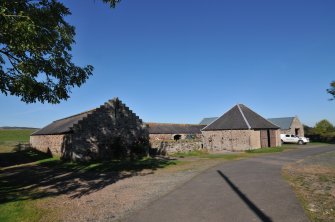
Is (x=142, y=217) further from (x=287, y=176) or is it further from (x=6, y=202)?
(x=287, y=176)

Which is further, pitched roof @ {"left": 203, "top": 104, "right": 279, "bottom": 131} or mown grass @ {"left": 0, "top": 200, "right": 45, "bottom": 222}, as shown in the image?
pitched roof @ {"left": 203, "top": 104, "right": 279, "bottom": 131}

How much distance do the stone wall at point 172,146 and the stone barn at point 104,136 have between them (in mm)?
1988

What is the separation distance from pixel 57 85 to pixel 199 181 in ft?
24.9

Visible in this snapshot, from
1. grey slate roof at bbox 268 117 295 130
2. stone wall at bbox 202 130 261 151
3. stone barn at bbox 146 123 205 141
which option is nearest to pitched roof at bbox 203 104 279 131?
stone wall at bbox 202 130 261 151

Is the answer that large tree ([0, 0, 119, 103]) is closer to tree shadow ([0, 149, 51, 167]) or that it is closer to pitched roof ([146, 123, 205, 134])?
tree shadow ([0, 149, 51, 167])

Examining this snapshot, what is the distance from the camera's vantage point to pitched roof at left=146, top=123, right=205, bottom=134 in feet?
160

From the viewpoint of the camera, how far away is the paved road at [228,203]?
779cm

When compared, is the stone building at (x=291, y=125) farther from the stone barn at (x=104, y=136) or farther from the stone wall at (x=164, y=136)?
the stone barn at (x=104, y=136)

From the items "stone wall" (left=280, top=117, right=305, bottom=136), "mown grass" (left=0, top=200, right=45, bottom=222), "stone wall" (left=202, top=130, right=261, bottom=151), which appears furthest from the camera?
"stone wall" (left=280, top=117, right=305, bottom=136)

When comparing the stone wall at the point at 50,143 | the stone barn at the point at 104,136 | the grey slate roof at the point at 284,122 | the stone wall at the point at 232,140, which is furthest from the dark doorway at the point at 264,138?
the stone wall at the point at 50,143

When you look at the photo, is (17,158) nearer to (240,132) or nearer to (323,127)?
(240,132)

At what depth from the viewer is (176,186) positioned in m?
12.6

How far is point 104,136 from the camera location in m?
27.0

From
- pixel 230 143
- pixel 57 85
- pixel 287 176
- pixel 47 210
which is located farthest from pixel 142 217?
pixel 230 143
